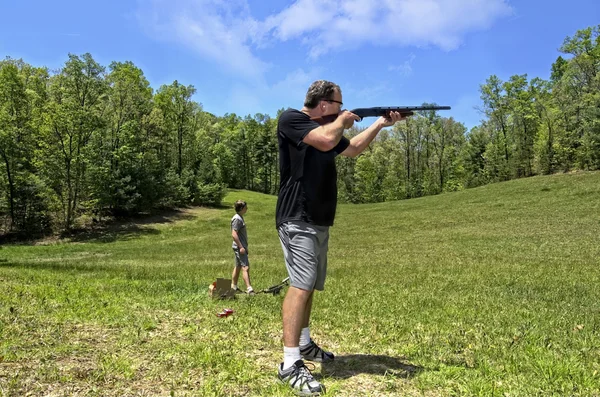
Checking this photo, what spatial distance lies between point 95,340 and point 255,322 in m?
2.11

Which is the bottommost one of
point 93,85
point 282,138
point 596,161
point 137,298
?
point 137,298

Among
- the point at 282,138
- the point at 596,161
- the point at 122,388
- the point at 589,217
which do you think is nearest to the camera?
the point at 122,388

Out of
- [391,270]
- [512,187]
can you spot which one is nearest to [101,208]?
[391,270]

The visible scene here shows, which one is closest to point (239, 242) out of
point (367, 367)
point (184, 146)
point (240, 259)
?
point (240, 259)

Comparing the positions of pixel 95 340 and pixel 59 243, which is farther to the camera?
pixel 59 243

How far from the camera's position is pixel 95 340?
481 cm

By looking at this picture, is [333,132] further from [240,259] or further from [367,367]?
[240,259]

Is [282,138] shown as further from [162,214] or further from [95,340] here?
[162,214]

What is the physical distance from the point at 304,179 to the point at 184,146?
58.6 metres

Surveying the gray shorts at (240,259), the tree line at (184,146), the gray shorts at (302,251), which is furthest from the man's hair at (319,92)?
the tree line at (184,146)

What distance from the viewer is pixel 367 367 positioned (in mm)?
4184

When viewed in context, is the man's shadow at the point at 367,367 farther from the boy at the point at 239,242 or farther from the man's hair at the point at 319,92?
the boy at the point at 239,242

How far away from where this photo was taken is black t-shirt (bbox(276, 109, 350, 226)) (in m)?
3.78

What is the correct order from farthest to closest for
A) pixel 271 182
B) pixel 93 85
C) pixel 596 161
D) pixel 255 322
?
pixel 271 182 < pixel 596 161 < pixel 93 85 < pixel 255 322
